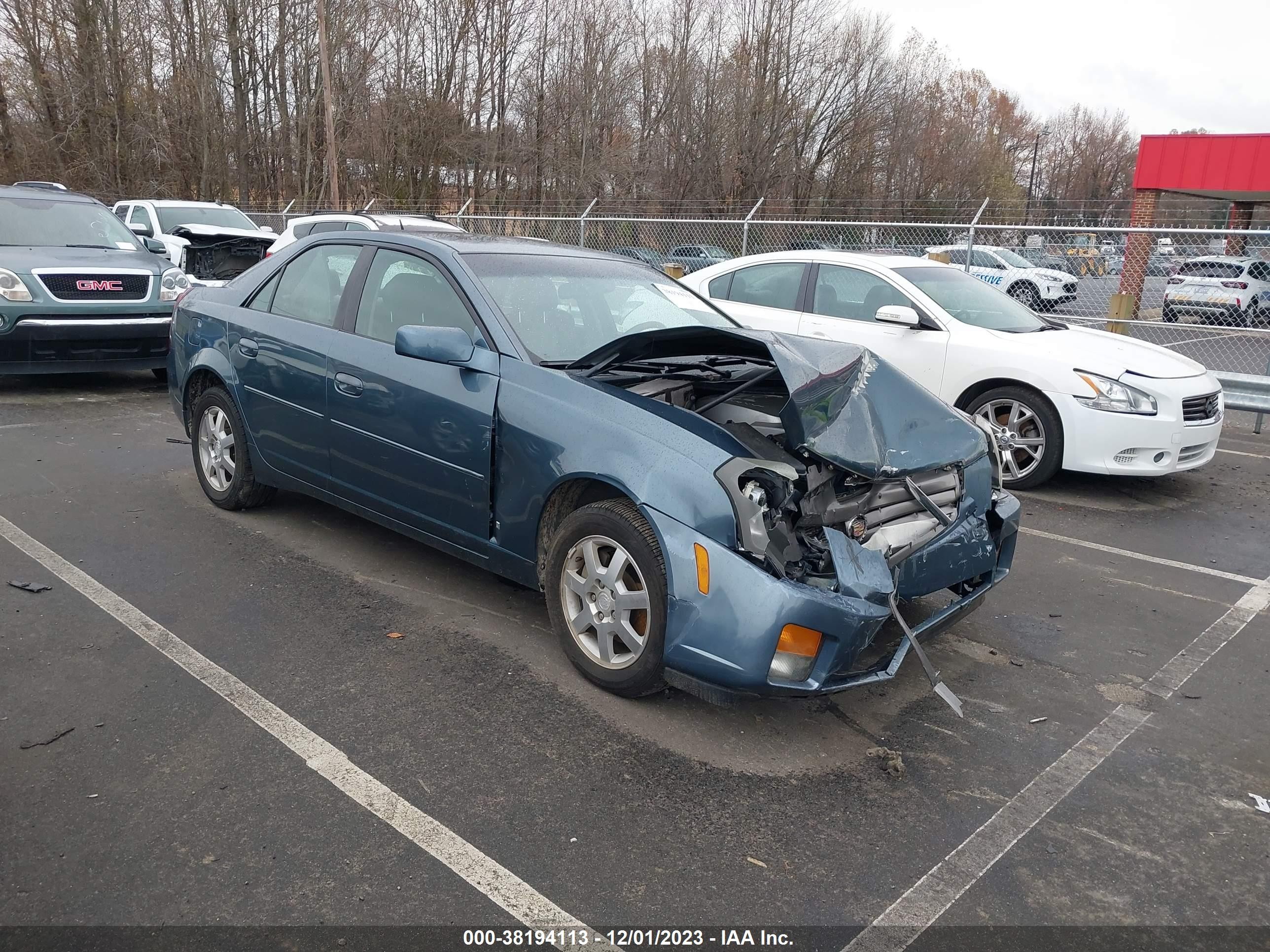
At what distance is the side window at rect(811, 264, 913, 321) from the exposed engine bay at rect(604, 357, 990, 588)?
364 cm

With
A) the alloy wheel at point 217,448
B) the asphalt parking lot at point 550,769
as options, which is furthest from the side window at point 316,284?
the asphalt parking lot at point 550,769

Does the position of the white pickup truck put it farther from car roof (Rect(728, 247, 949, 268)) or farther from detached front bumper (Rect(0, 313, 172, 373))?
car roof (Rect(728, 247, 949, 268))

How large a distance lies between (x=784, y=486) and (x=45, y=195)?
31.8 ft

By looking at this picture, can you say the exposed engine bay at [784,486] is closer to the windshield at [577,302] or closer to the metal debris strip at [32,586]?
the windshield at [577,302]

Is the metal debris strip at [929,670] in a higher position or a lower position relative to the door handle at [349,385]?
lower

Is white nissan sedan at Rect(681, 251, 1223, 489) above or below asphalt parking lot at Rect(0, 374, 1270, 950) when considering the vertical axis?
above

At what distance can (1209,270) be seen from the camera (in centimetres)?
1307

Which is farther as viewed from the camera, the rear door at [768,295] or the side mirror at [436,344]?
the rear door at [768,295]

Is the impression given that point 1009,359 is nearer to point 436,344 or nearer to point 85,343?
point 436,344

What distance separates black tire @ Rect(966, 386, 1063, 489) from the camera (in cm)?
689

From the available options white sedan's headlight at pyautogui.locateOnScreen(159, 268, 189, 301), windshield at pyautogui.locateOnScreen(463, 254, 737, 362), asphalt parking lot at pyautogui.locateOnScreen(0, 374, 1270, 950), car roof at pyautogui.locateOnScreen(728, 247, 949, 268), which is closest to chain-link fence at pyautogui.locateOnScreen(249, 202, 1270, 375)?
car roof at pyautogui.locateOnScreen(728, 247, 949, 268)

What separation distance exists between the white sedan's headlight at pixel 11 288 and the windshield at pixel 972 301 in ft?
24.7

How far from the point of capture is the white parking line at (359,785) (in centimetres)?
255

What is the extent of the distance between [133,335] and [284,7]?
28.2 m
